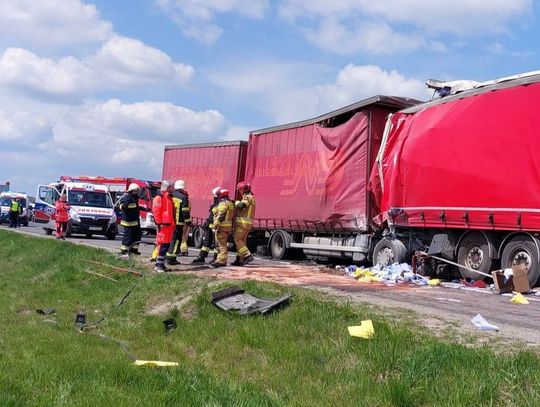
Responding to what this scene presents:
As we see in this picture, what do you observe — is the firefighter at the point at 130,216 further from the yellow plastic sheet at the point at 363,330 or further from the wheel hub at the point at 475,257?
the yellow plastic sheet at the point at 363,330

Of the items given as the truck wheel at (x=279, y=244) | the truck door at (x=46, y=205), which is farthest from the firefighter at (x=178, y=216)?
the truck door at (x=46, y=205)

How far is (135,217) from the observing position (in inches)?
542

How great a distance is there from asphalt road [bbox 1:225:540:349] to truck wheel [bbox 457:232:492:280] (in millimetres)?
652

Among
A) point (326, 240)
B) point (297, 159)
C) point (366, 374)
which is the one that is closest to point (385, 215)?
point (326, 240)

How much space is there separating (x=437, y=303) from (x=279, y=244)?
9.35 m

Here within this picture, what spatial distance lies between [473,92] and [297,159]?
6.06 meters

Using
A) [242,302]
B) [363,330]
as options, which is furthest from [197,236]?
[363,330]

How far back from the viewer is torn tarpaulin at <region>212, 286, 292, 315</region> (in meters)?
7.61

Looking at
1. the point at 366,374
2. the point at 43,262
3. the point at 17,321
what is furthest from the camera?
the point at 43,262

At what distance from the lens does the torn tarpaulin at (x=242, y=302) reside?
7609mm

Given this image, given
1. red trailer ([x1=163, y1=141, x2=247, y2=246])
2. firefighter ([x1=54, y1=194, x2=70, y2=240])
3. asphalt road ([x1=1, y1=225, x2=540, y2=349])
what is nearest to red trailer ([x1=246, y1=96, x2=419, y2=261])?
red trailer ([x1=163, y1=141, x2=247, y2=246])

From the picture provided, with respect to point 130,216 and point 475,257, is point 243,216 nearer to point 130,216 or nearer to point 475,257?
point 130,216

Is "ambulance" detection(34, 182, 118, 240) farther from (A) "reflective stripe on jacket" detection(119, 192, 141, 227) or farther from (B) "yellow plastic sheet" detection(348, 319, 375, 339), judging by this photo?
(B) "yellow plastic sheet" detection(348, 319, 375, 339)

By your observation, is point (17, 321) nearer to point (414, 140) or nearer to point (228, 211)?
point (228, 211)
